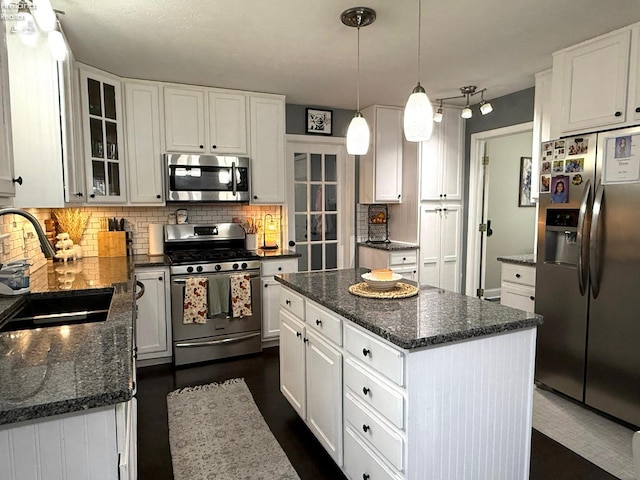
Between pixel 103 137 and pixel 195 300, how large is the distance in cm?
154

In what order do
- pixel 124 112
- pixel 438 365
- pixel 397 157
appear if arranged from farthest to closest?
pixel 397 157 → pixel 124 112 → pixel 438 365

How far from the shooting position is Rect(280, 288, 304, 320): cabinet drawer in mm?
2377

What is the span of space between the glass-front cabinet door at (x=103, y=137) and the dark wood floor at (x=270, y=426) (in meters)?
1.56

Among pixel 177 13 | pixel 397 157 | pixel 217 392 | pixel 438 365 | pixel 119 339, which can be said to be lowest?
pixel 217 392

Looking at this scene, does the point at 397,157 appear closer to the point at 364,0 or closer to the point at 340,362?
the point at 364,0

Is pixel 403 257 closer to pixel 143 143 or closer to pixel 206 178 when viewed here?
pixel 206 178

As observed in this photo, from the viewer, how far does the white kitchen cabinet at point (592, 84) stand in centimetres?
249

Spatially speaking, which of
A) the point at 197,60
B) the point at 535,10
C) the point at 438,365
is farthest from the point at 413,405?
the point at 197,60

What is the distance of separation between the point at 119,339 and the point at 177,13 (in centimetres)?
189

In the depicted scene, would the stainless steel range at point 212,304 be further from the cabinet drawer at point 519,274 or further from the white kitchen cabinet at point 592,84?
the white kitchen cabinet at point 592,84

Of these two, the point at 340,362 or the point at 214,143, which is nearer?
the point at 340,362

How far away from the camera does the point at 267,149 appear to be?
159 inches

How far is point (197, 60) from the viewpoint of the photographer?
3.08m

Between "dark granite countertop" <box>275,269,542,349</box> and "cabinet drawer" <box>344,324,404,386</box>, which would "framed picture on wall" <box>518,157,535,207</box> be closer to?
"dark granite countertop" <box>275,269,542,349</box>
